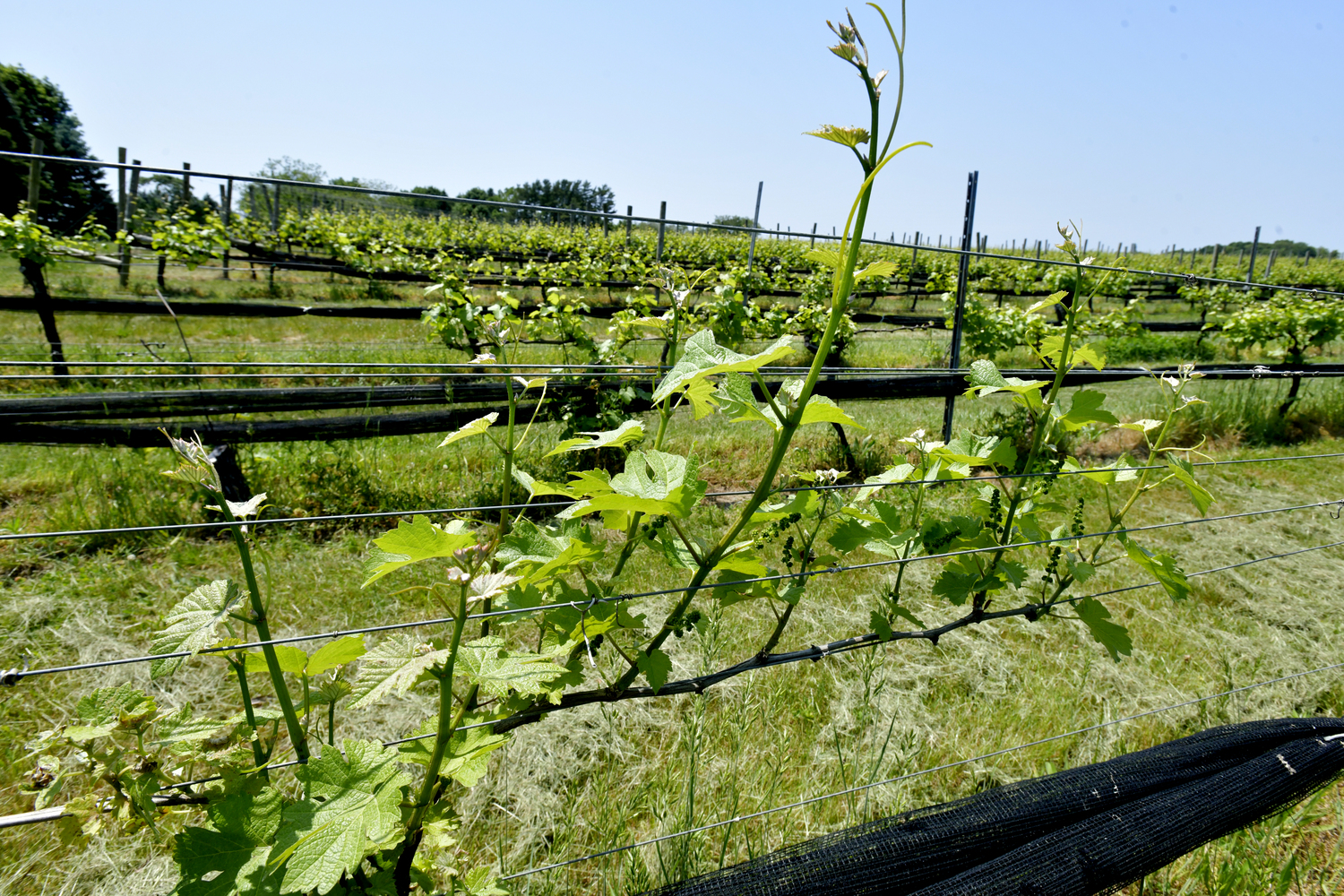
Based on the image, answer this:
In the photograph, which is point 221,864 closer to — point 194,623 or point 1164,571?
point 194,623

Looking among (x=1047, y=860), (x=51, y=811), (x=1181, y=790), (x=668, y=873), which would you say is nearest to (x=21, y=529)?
(x=51, y=811)

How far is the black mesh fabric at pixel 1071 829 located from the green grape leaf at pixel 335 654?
27.3 inches

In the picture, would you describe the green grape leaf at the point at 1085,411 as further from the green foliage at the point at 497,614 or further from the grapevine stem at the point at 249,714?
the grapevine stem at the point at 249,714

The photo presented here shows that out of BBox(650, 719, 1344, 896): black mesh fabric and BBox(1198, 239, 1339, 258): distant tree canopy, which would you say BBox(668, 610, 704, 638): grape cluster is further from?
BBox(1198, 239, 1339, 258): distant tree canopy

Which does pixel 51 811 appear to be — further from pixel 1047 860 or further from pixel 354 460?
pixel 354 460

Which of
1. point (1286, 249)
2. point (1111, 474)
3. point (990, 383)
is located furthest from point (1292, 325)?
point (1286, 249)

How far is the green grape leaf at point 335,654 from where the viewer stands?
923 millimetres

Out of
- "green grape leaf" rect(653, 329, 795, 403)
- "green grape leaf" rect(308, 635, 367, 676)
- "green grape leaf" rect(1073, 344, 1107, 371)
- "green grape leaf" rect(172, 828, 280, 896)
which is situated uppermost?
"green grape leaf" rect(1073, 344, 1107, 371)

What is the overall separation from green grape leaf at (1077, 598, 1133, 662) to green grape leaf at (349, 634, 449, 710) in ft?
3.99

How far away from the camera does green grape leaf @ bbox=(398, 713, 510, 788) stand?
0.88 m

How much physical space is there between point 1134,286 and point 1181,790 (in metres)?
30.3

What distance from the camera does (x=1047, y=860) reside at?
3.95 feet

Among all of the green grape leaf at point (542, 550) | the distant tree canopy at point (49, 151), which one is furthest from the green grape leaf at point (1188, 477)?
the distant tree canopy at point (49, 151)

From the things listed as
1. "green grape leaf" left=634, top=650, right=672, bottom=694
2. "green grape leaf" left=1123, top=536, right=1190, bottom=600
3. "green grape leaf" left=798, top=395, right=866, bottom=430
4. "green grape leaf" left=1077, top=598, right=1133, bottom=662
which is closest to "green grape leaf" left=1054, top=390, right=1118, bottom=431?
"green grape leaf" left=1123, top=536, right=1190, bottom=600
